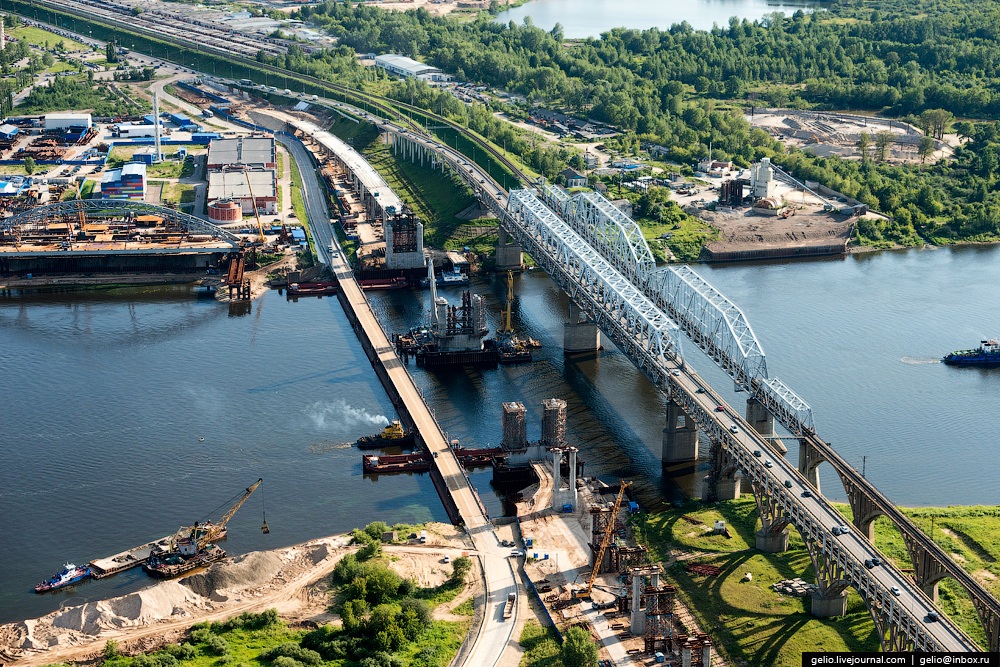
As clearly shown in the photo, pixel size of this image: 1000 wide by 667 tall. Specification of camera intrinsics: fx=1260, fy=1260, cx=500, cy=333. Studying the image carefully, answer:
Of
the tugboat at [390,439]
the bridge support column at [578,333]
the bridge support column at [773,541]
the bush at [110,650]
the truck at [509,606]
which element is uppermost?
the bridge support column at [578,333]

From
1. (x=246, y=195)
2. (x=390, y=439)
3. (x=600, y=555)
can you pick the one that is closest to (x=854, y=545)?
(x=600, y=555)

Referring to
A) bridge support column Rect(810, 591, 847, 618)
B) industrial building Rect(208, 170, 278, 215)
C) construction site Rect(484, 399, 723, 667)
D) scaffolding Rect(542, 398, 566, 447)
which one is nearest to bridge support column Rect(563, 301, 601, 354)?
construction site Rect(484, 399, 723, 667)

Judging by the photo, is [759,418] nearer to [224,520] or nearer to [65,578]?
[224,520]

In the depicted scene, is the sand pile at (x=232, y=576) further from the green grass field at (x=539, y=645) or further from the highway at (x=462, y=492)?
the green grass field at (x=539, y=645)

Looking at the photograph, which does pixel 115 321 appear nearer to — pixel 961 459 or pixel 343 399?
pixel 343 399

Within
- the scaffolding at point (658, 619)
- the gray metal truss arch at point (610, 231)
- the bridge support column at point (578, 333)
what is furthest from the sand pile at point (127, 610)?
the gray metal truss arch at point (610, 231)

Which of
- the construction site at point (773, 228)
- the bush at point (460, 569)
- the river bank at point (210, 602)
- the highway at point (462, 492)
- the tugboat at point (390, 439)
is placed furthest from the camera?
the construction site at point (773, 228)

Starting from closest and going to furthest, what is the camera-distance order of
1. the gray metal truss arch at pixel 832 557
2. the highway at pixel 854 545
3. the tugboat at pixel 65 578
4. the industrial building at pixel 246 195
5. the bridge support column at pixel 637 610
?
the highway at pixel 854 545 → the gray metal truss arch at pixel 832 557 → the bridge support column at pixel 637 610 → the tugboat at pixel 65 578 → the industrial building at pixel 246 195
